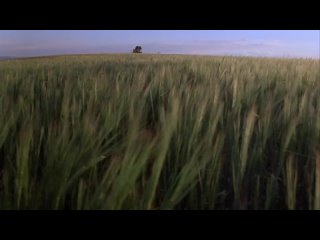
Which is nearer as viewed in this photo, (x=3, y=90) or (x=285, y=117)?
(x=285, y=117)

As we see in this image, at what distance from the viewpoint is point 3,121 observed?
Result: 0.85m

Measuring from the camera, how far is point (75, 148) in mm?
676

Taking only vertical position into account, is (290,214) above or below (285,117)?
below

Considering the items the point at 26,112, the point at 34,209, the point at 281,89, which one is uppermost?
the point at 281,89

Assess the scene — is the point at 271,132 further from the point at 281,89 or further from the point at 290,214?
the point at 281,89

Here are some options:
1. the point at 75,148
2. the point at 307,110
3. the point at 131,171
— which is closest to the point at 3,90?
the point at 75,148

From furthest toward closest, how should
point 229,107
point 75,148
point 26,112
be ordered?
point 229,107 < point 26,112 < point 75,148

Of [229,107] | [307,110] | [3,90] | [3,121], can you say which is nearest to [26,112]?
[3,121]

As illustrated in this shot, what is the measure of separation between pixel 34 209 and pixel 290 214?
16.0 inches

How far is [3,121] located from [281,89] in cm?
107

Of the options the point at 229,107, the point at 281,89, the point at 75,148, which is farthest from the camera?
the point at 281,89

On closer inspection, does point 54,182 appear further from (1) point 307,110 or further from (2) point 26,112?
(1) point 307,110

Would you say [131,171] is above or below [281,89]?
below

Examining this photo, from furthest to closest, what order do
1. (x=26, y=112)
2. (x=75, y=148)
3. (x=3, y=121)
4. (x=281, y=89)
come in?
(x=281, y=89) < (x=26, y=112) < (x=3, y=121) < (x=75, y=148)
